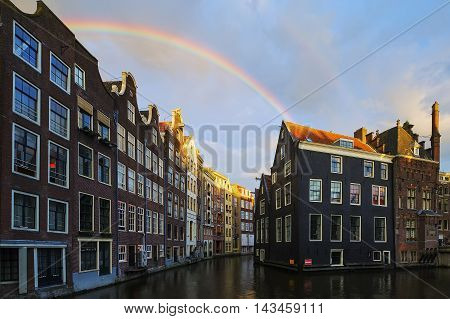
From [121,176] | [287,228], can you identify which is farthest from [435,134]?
[121,176]

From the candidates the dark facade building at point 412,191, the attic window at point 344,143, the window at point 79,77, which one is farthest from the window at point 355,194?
the window at point 79,77

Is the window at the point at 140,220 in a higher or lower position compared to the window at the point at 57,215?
lower

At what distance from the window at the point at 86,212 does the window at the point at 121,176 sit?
5532mm

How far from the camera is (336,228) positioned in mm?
45344

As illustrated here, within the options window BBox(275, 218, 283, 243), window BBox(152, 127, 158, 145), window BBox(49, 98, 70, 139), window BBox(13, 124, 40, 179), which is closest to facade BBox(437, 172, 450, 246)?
window BBox(275, 218, 283, 243)

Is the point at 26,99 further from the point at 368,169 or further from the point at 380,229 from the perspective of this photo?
the point at 380,229

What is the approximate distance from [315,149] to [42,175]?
1253 inches

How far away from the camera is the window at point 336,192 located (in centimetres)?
4581

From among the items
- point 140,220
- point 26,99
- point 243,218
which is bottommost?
point 243,218

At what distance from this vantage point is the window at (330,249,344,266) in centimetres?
4428

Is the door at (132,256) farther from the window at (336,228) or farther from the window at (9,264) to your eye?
the window at (336,228)

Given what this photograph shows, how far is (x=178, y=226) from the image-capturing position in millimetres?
56062

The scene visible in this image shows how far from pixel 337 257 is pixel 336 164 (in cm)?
1125

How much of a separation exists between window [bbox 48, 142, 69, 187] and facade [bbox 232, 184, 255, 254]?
292 ft
